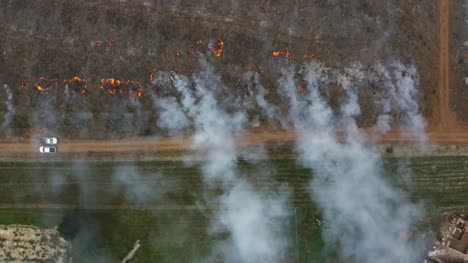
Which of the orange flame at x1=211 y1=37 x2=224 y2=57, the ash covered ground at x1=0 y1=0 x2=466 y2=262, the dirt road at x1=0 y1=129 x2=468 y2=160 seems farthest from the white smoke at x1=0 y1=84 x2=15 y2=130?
the orange flame at x1=211 y1=37 x2=224 y2=57

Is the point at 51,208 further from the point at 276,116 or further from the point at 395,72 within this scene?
the point at 395,72

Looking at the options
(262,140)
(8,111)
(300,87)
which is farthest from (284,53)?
(8,111)

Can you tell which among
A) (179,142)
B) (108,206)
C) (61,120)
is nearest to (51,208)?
(108,206)

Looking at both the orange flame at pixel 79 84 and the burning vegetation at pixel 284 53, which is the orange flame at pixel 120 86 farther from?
the burning vegetation at pixel 284 53

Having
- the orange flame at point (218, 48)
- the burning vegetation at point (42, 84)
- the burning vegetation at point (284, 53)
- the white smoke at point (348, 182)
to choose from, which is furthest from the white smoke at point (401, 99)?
the burning vegetation at point (42, 84)

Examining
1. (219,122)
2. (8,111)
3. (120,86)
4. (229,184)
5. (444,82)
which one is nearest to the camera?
(8,111)

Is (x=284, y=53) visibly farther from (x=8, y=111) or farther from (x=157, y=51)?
(x=8, y=111)
